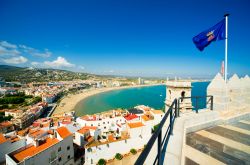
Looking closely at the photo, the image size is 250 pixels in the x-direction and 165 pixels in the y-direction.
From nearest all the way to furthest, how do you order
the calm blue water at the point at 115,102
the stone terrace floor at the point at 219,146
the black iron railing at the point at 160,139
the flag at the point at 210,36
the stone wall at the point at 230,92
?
the black iron railing at the point at 160,139
the stone terrace floor at the point at 219,146
the stone wall at the point at 230,92
the flag at the point at 210,36
the calm blue water at the point at 115,102

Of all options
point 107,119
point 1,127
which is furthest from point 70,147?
point 1,127

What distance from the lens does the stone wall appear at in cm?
560

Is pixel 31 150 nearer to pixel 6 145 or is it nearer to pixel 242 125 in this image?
pixel 6 145

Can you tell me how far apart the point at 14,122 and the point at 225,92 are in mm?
42922

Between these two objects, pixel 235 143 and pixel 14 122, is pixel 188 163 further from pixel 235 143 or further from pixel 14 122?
pixel 14 122

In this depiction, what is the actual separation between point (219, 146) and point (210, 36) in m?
5.98

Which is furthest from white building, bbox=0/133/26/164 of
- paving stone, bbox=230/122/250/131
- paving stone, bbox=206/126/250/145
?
paving stone, bbox=230/122/250/131

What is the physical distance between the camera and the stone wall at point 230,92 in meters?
5.60

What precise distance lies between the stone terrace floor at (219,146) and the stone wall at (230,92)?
1268 millimetres

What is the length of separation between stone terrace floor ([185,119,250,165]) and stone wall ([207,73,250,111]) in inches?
49.9

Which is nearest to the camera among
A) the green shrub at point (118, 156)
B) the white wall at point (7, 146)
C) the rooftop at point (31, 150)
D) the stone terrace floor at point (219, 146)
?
the stone terrace floor at point (219, 146)

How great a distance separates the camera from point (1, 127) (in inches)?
1201

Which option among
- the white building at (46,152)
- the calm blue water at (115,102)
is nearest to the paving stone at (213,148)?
the white building at (46,152)

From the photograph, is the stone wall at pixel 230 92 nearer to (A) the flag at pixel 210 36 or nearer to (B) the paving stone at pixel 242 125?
(B) the paving stone at pixel 242 125
